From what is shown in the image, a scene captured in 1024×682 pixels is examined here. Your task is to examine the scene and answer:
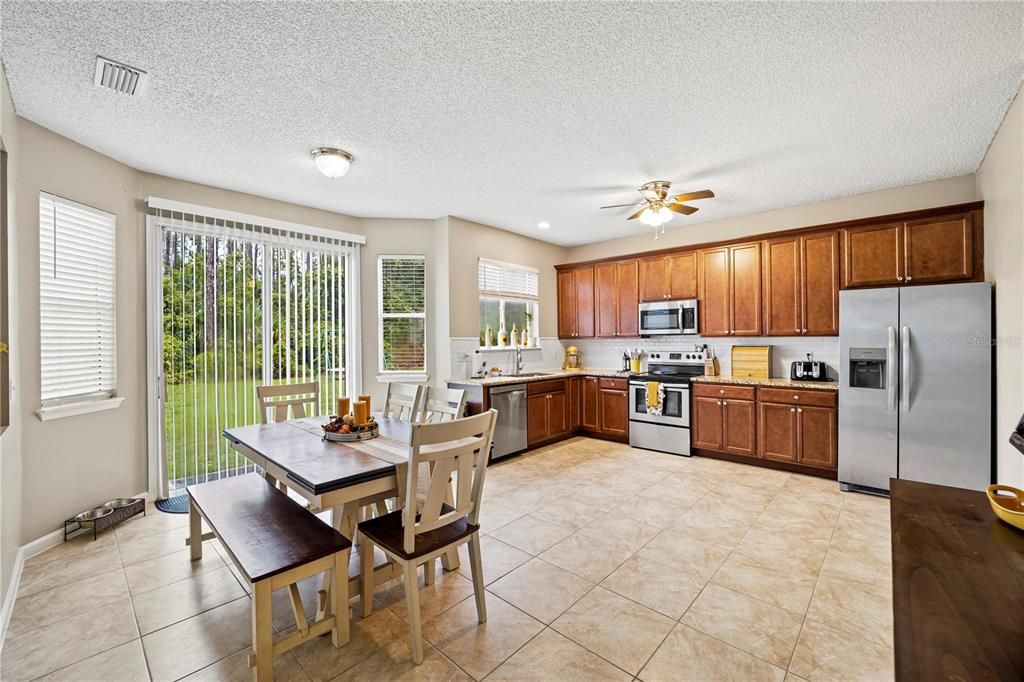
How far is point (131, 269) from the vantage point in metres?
3.54

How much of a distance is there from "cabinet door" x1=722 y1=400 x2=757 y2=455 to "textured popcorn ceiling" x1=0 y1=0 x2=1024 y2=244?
2.27m

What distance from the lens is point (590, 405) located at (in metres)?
5.92

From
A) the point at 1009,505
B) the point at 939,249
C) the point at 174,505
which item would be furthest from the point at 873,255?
the point at 174,505

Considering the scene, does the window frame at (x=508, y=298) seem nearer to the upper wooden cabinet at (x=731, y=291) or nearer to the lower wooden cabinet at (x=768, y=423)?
the upper wooden cabinet at (x=731, y=291)

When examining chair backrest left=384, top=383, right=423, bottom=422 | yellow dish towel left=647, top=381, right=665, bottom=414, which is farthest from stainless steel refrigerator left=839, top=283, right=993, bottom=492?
chair backrest left=384, top=383, right=423, bottom=422

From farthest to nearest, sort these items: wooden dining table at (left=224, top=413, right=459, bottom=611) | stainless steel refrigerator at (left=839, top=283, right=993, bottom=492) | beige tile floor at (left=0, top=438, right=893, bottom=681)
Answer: stainless steel refrigerator at (left=839, top=283, right=993, bottom=492)
wooden dining table at (left=224, top=413, right=459, bottom=611)
beige tile floor at (left=0, top=438, right=893, bottom=681)

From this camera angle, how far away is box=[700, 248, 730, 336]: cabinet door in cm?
513

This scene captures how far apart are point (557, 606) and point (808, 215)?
15.4ft

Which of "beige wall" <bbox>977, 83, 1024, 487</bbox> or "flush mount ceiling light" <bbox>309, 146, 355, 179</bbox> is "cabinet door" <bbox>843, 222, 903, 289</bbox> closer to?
"beige wall" <bbox>977, 83, 1024, 487</bbox>

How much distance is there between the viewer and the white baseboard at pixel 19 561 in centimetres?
212

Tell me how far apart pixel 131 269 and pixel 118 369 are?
80 centimetres

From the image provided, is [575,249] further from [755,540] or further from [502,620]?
[502,620]

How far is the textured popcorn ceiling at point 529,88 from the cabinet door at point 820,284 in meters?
0.74

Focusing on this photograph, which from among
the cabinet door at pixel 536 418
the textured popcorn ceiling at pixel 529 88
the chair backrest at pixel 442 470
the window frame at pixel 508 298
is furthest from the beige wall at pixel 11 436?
the cabinet door at pixel 536 418
